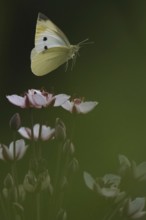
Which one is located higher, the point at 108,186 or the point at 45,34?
the point at 45,34

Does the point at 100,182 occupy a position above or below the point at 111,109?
below

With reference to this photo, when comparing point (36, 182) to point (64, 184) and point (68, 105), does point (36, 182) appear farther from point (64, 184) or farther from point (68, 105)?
point (68, 105)

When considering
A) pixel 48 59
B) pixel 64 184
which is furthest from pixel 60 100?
pixel 48 59

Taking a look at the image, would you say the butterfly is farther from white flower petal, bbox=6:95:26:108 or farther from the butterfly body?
white flower petal, bbox=6:95:26:108

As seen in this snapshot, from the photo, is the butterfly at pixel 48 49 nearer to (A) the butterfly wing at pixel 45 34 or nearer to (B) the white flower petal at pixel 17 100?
(A) the butterfly wing at pixel 45 34

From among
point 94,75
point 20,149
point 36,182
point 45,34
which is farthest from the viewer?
point 94,75

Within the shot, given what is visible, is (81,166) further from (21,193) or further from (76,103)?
(21,193)

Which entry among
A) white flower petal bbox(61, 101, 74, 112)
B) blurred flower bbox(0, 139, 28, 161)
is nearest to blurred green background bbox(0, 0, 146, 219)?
white flower petal bbox(61, 101, 74, 112)

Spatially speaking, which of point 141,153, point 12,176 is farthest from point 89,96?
point 12,176
